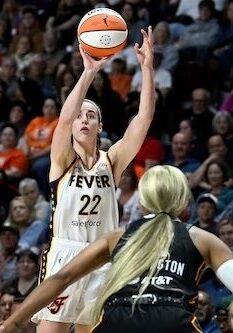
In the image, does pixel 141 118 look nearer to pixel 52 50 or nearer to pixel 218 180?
pixel 218 180

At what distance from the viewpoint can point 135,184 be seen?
12031 mm

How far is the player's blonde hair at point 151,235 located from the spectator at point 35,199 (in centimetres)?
782

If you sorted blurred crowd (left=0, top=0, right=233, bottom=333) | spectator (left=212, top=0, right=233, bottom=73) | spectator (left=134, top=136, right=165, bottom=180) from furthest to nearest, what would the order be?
spectator (left=212, top=0, right=233, bottom=73), spectator (left=134, top=136, right=165, bottom=180), blurred crowd (left=0, top=0, right=233, bottom=333)

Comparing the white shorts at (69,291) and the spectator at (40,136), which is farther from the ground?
the white shorts at (69,291)

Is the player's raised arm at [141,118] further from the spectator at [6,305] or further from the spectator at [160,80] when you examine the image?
the spectator at [160,80]

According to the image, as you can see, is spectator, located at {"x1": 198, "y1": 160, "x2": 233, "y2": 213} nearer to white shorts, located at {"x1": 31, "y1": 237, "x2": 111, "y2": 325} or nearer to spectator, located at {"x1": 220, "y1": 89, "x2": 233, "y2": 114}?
spectator, located at {"x1": 220, "y1": 89, "x2": 233, "y2": 114}

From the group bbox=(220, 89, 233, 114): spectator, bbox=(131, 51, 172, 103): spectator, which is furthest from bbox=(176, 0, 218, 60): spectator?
bbox=(220, 89, 233, 114): spectator

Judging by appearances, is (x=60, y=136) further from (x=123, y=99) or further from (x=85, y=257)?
(x=123, y=99)

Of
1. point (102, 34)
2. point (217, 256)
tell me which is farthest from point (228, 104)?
point (217, 256)

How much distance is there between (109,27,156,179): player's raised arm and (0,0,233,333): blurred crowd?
277 cm

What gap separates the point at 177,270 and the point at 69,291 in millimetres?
2449

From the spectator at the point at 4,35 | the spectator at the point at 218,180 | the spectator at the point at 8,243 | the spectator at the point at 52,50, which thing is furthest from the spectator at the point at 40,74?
the spectator at the point at 218,180

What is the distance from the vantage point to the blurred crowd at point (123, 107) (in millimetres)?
11617

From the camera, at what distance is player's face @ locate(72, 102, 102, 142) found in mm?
7281
